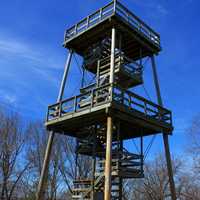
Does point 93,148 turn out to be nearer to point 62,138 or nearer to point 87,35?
point 87,35

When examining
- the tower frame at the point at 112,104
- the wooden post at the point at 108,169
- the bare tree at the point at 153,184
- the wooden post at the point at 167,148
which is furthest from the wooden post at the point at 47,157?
the bare tree at the point at 153,184

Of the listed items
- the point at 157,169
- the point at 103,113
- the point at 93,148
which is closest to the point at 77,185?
the point at 93,148

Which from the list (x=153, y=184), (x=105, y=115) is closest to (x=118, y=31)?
(x=105, y=115)

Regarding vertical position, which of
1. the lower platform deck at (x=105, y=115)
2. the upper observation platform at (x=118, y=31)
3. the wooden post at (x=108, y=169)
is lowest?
the wooden post at (x=108, y=169)

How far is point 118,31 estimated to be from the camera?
569 inches

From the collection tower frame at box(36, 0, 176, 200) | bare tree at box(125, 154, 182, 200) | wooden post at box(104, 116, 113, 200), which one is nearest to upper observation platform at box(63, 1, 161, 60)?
tower frame at box(36, 0, 176, 200)

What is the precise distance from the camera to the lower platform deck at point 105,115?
11988 millimetres

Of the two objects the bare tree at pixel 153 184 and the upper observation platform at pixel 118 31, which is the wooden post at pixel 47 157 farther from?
the bare tree at pixel 153 184

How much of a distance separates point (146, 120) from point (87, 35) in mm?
5651

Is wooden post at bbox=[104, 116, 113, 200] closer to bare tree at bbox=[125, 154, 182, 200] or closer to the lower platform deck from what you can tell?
the lower platform deck

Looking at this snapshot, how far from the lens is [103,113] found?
12.4m

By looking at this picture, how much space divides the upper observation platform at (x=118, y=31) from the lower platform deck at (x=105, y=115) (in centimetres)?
355

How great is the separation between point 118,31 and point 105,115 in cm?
463

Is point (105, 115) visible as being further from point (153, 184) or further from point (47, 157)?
point (153, 184)
